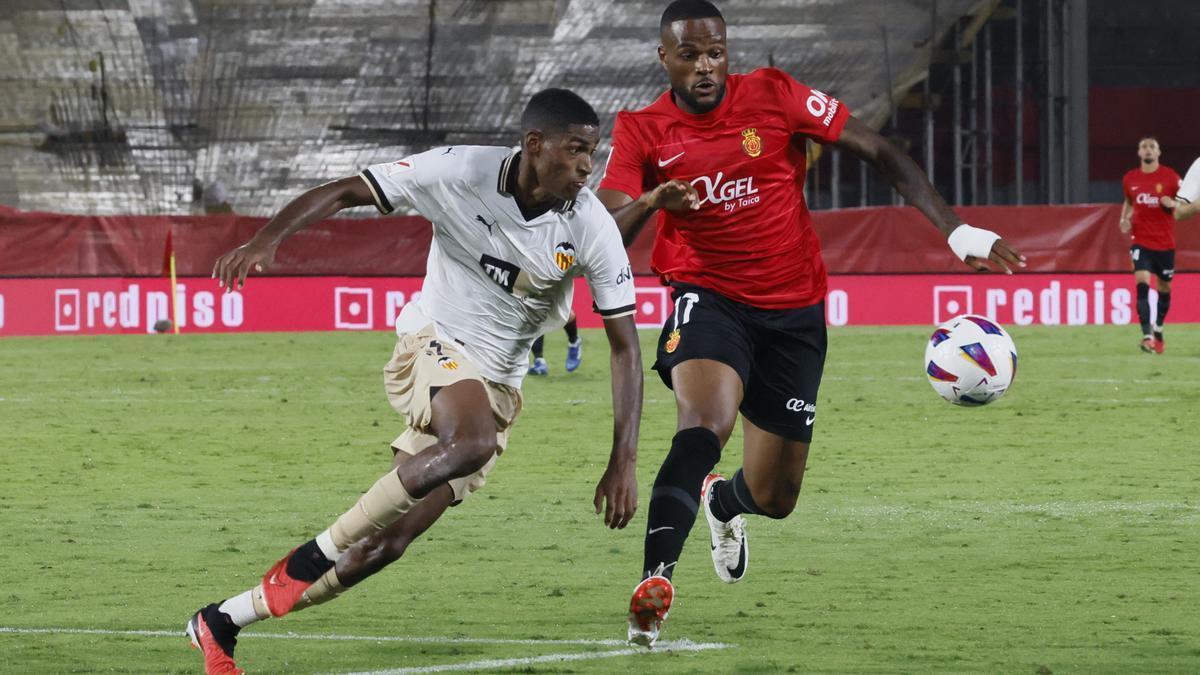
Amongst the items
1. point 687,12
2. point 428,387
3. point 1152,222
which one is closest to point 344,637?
point 428,387

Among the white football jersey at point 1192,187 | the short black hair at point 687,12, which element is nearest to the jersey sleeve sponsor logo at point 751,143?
the short black hair at point 687,12

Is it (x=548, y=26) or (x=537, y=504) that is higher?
(x=548, y=26)

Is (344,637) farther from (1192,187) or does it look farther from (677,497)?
(1192,187)

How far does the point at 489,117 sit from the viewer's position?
103ft

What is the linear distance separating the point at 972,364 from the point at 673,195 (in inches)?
101

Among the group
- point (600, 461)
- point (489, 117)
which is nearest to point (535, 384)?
point (600, 461)

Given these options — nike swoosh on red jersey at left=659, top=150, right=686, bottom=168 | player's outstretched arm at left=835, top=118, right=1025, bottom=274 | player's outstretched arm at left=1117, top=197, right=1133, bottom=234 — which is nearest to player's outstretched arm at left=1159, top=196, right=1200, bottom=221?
player's outstretched arm at left=835, top=118, right=1025, bottom=274

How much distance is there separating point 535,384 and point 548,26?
1493 cm

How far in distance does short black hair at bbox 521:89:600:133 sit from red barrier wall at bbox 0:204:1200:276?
69.3 ft

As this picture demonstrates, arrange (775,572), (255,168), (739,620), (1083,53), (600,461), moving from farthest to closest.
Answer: (1083,53), (255,168), (600,461), (775,572), (739,620)

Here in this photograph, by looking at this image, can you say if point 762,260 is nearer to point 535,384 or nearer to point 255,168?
point 535,384

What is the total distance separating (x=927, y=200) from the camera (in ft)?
23.7

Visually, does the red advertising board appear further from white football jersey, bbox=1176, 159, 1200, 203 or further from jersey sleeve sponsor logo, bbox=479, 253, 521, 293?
jersey sleeve sponsor logo, bbox=479, 253, 521, 293

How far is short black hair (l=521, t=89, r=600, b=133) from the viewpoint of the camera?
611cm
